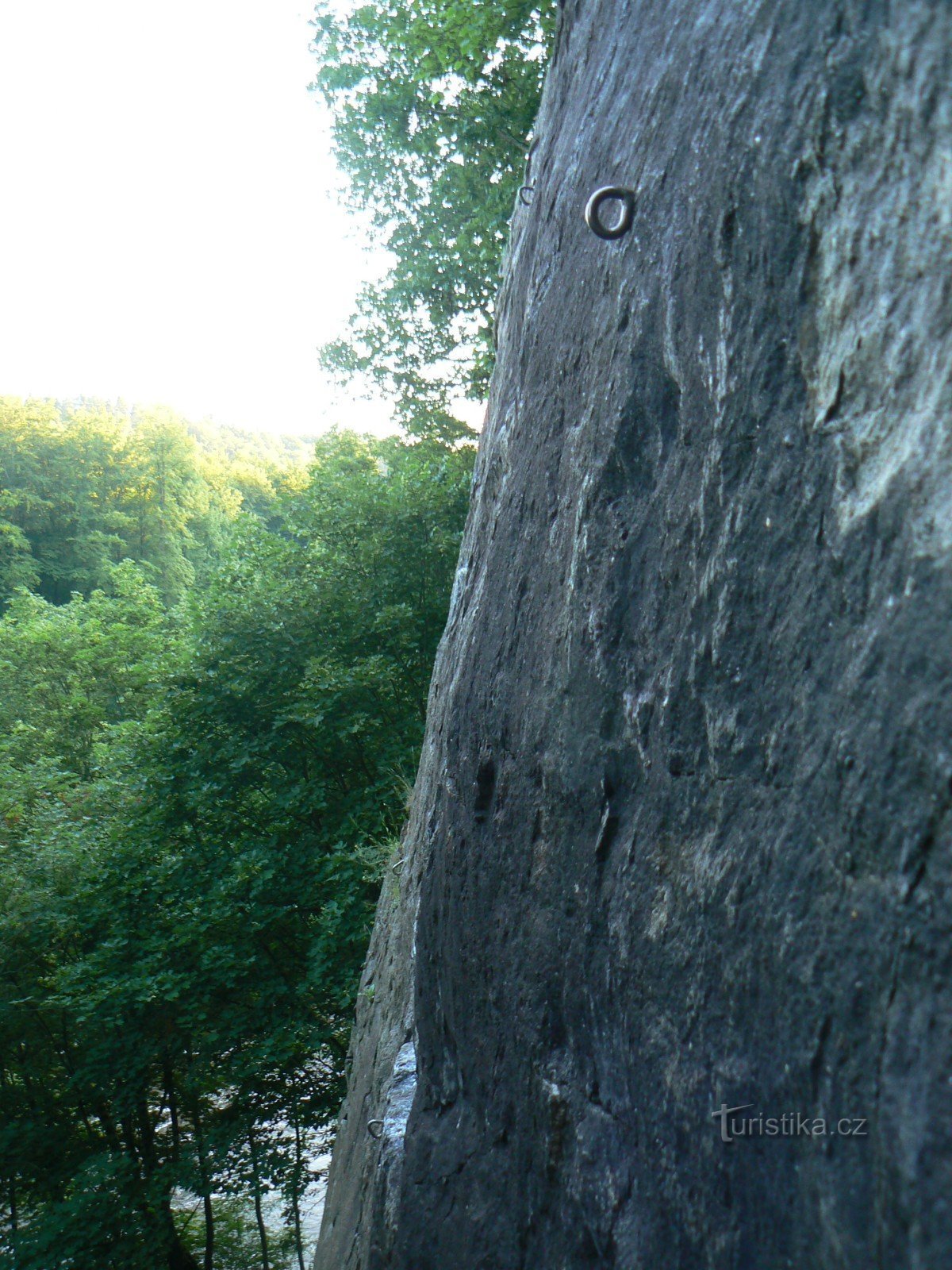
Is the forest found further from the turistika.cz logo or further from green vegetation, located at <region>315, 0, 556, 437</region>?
the turistika.cz logo

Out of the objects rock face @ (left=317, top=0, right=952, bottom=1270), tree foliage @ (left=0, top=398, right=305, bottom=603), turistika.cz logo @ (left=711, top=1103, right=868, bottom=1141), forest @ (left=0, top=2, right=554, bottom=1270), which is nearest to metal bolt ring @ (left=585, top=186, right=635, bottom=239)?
rock face @ (left=317, top=0, right=952, bottom=1270)

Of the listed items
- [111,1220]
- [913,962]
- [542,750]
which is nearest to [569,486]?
[542,750]

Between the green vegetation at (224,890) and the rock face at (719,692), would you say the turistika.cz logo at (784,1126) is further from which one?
the green vegetation at (224,890)

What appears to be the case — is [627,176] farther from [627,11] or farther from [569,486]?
[569,486]

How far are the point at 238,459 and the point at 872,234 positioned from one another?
52.6 meters

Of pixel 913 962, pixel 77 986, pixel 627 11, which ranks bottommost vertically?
pixel 77 986

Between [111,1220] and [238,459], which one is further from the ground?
[238,459]

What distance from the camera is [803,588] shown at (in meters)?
1.91

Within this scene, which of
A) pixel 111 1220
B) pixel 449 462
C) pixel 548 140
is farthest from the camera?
pixel 449 462

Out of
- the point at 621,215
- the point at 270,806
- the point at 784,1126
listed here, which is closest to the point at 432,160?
the point at 270,806

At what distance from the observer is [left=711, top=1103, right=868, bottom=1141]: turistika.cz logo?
1.63 meters

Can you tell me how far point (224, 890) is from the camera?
10.9 m

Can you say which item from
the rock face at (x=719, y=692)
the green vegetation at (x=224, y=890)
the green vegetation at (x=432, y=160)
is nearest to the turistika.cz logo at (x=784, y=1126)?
the rock face at (x=719, y=692)

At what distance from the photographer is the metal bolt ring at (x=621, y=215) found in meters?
2.59
